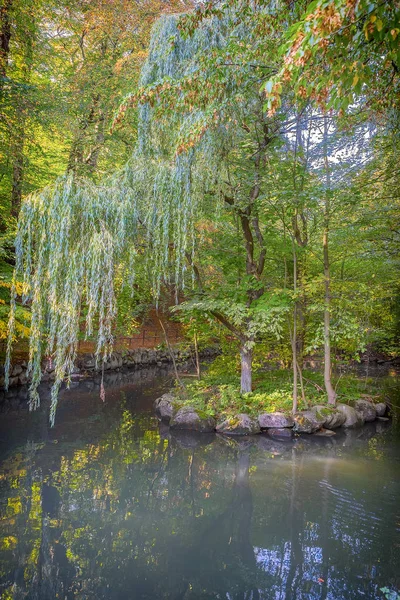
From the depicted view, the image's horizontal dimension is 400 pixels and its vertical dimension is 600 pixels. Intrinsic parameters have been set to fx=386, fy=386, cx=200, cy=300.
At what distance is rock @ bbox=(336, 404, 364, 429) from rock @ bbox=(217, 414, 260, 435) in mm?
2090

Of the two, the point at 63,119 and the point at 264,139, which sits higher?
the point at 63,119

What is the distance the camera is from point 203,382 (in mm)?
10047

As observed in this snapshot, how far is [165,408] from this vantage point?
8.88 metres

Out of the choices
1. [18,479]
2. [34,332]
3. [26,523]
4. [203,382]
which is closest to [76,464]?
[18,479]

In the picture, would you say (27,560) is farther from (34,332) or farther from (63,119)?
(63,119)

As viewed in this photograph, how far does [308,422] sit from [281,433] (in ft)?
2.07

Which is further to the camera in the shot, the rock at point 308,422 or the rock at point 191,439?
the rock at point 308,422

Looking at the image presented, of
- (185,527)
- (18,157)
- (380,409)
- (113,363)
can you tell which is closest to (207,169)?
(185,527)

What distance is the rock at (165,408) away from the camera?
875cm

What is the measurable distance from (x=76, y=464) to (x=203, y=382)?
15.2 feet

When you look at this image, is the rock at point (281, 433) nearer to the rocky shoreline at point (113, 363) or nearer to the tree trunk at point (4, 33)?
the rocky shoreline at point (113, 363)

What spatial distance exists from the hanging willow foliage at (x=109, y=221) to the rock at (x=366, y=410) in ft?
19.9

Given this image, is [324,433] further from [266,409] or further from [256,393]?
[256,393]

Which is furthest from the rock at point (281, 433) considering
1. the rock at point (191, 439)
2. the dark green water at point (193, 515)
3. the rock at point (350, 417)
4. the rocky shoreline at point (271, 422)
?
the rock at point (350, 417)
